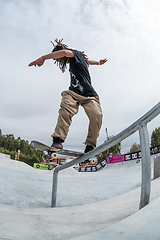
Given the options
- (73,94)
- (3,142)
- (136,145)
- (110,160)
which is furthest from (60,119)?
(3,142)

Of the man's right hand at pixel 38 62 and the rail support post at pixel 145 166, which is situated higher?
the man's right hand at pixel 38 62

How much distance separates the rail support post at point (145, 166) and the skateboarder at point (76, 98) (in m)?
1.32

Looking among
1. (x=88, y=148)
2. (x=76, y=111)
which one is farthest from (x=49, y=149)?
(x=76, y=111)

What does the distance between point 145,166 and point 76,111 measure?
5.31ft

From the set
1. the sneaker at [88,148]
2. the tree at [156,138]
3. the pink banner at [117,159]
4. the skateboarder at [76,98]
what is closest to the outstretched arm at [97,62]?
the skateboarder at [76,98]

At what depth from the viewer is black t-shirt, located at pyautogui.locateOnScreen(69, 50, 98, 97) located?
2844 millimetres

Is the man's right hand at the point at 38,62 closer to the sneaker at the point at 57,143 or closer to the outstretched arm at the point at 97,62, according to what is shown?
the outstretched arm at the point at 97,62

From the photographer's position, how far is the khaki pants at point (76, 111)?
8.75ft

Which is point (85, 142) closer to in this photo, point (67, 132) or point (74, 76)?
point (67, 132)

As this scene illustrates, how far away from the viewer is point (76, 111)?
284cm

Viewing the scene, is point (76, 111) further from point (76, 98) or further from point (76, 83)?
point (76, 83)

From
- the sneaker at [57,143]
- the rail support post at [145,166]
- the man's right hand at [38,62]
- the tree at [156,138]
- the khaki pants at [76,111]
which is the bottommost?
the rail support post at [145,166]

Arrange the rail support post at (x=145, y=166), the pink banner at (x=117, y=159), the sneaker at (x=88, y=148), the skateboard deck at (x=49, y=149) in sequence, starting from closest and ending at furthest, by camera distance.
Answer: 1. the rail support post at (x=145, y=166)
2. the skateboard deck at (x=49, y=149)
3. the sneaker at (x=88, y=148)
4. the pink banner at (x=117, y=159)

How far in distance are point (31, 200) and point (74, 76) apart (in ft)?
6.98
